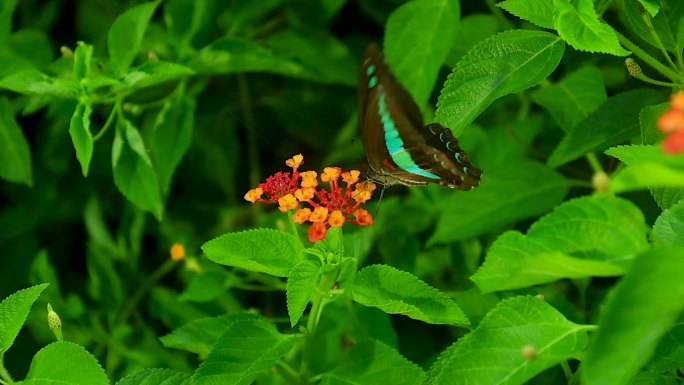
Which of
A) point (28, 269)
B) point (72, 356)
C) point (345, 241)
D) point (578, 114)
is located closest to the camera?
point (72, 356)

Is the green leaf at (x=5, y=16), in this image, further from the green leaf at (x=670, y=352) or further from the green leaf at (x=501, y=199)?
the green leaf at (x=670, y=352)

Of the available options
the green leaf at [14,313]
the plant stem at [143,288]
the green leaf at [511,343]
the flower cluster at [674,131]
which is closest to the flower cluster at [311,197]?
the green leaf at [511,343]

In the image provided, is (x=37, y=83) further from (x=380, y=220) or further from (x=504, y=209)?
(x=504, y=209)

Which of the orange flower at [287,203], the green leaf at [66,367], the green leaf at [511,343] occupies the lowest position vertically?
the green leaf at [66,367]

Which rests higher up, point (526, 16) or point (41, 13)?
point (526, 16)

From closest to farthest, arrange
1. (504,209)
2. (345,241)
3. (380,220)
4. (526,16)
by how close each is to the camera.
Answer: (526,16)
(345,241)
(504,209)
(380,220)

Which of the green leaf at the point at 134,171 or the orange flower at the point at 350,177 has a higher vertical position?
the orange flower at the point at 350,177

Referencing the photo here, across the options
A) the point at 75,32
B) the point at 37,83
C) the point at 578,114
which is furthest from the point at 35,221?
the point at 578,114

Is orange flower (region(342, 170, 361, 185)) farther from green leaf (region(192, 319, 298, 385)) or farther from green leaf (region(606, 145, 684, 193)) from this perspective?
green leaf (region(606, 145, 684, 193))
